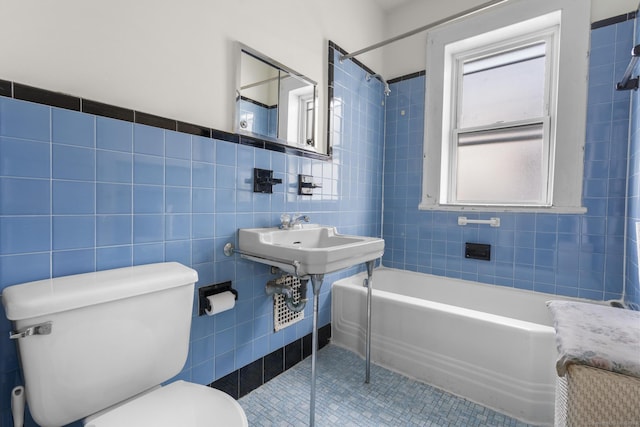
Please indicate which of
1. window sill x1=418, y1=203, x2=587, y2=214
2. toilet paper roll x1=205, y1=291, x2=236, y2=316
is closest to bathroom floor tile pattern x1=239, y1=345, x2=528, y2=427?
toilet paper roll x1=205, y1=291, x2=236, y2=316

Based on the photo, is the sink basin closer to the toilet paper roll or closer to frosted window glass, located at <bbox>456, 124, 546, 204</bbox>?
the toilet paper roll

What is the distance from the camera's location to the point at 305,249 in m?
1.21

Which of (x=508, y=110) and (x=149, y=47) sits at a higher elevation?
(x=508, y=110)

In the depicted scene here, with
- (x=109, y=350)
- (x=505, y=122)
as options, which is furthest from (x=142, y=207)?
(x=505, y=122)

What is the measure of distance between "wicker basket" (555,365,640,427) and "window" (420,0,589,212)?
59.4 inches

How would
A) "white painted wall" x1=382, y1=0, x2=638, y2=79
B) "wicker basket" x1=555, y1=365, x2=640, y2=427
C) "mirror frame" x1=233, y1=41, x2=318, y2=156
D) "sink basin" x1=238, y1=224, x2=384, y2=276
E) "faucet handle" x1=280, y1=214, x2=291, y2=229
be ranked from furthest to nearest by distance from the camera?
"white painted wall" x1=382, y1=0, x2=638, y2=79 → "faucet handle" x1=280, y1=214, x2=291, y2=229 → "mirror frame" x1=233, y1=41, x2=318, y2=156 → "sink basin" x1=238, y1=224, x2=384, y2=276 → "wicker basket" x1=555, y1=365, x2=640, y2=427

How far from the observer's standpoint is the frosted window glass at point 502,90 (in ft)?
6.92

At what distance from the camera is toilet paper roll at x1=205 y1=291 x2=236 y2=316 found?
129cm

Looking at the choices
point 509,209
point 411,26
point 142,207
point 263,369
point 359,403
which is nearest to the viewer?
point 142,207

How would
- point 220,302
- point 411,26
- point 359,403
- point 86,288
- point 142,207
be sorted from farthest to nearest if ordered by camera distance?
1. point 411,26
2. point 359,403
3. point 220,302
4. point 142,207
5. point 86,288

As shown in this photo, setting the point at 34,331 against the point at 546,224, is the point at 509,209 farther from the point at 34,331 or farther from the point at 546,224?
the point at 34,331

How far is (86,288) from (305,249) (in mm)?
719

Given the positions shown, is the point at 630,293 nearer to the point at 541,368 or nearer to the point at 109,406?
the point at 541,368

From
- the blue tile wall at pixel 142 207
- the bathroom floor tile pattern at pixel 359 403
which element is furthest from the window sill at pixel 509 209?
the bathroom floor tile pattern at pixel 359 403
